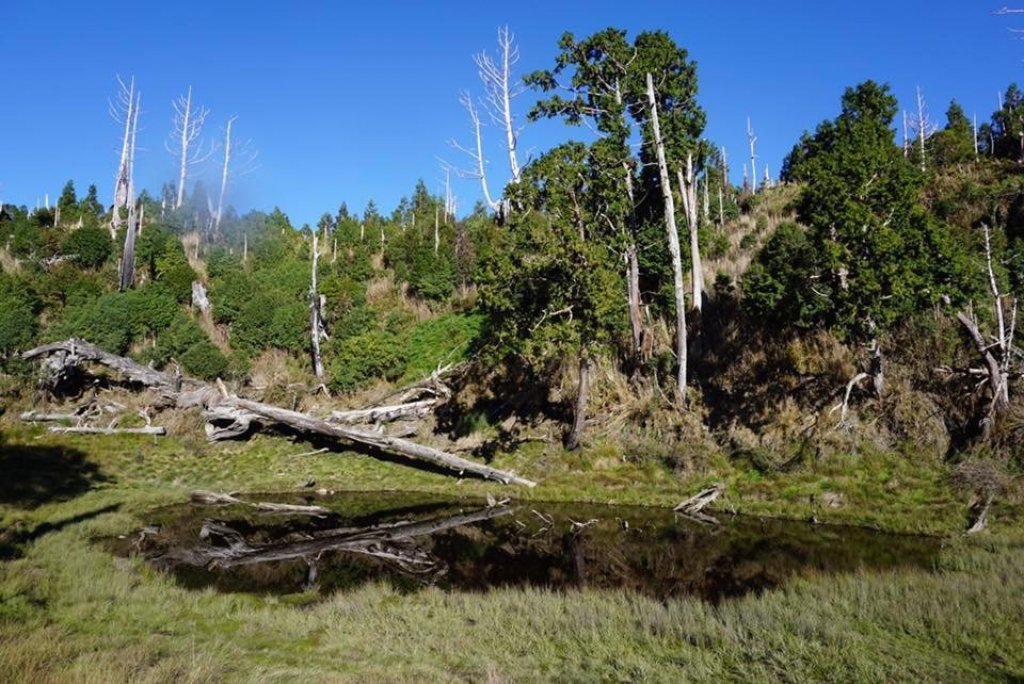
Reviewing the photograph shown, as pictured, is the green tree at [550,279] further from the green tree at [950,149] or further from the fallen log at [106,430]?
the green tree at [950,149]

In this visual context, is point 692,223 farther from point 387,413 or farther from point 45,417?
point 45,417

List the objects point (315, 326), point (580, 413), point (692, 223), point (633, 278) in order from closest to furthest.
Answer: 1. point (580, 413)
2. point (633, 278)
3. point (692, 223)
4. point (315, 326)

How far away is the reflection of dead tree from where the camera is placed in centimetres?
1454

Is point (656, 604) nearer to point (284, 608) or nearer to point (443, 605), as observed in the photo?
point (443, 605)

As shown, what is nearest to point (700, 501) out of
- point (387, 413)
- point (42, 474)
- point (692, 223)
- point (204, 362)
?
point (692, 223)

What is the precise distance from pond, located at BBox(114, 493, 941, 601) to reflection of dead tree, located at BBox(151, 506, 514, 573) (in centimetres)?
3

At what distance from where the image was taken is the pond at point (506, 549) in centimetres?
1309

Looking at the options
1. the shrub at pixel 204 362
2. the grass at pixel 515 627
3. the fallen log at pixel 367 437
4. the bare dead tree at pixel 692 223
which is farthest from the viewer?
the shrub at pixel 204 362

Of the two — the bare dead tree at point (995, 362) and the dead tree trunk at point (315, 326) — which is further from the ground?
the dead tree trunk at point (315, 326)

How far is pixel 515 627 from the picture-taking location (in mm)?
10086

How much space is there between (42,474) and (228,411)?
21.0ft

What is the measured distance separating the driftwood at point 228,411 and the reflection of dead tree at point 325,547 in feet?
16.2

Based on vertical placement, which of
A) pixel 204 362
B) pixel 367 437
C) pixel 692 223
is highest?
pixel 692 223

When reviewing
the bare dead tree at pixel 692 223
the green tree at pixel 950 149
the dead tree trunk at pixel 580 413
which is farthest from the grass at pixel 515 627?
the green tree at pixel 950 149
